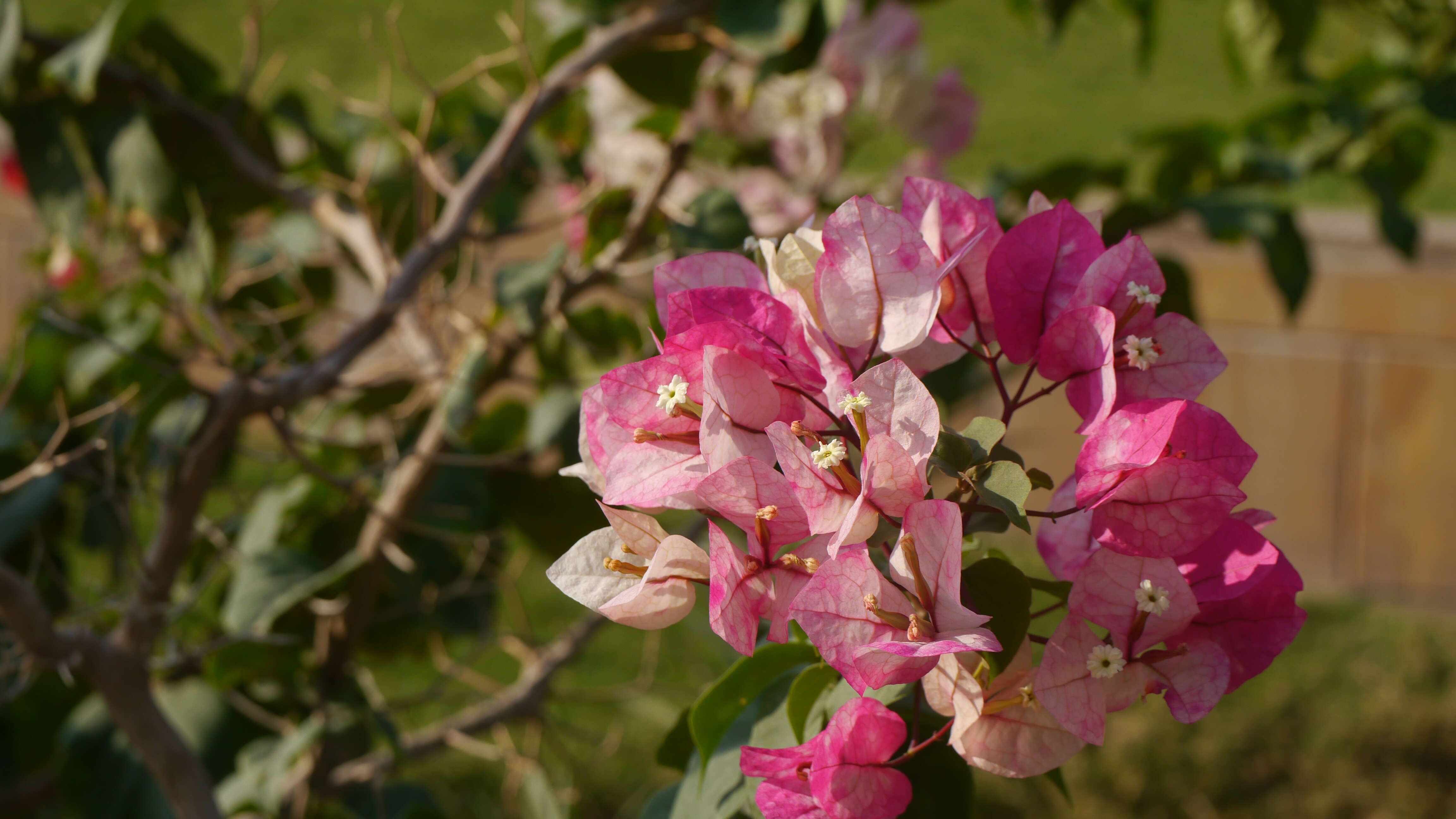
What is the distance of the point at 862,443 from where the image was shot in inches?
9.8

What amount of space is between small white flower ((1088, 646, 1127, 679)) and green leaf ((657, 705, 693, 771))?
135mm

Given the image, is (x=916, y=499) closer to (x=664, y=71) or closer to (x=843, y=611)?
(x=843, y=611)

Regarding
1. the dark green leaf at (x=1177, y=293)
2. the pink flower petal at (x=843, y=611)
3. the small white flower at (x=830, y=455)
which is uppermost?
the small white flower at (x=830, y=455)

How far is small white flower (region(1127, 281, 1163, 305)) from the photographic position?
27 cm

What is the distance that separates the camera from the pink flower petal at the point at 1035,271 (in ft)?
0.92

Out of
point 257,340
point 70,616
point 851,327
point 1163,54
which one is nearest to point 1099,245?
point 851,327

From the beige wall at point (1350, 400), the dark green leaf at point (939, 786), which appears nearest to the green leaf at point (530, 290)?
the dark green leaf at point (939, 786)

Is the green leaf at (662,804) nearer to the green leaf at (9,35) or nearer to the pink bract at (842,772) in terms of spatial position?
the pink bract at (842,772)

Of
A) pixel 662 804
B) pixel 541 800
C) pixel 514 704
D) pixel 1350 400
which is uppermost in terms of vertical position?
pixel 662 804

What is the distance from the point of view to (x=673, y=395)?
0.26 meters

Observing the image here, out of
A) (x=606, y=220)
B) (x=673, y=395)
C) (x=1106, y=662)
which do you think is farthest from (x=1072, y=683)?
(x=606, y=220)

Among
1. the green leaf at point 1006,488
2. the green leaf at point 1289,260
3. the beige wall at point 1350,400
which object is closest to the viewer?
the green leaf at point 1006,488

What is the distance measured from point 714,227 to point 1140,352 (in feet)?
0.81

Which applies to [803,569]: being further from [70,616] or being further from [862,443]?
[70,616]
